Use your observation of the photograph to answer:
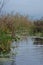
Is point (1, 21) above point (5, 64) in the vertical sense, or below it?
above

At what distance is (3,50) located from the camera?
16688mm

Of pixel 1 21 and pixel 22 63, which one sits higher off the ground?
pixel 1 21

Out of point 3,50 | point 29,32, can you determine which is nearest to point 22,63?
point 3,50

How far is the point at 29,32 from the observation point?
147 feet

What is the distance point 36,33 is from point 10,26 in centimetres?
2424

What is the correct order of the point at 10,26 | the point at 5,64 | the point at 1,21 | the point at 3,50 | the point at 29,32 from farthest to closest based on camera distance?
the point at 29,32 → the point at 10,26 → the point at 1,21 → the point at 3,50 → the point at 5,64

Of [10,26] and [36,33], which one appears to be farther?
[36,33]

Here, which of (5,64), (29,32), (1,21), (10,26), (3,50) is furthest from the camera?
(29,32)

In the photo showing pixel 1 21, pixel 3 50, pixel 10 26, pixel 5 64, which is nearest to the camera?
pixel 5 64

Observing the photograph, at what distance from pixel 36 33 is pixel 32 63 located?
3292 centimetres

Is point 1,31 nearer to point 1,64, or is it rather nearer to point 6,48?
point 6,48

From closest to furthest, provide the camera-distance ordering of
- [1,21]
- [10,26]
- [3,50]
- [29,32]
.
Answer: [3,50] → [1,21] → [10,26] → [29,32]

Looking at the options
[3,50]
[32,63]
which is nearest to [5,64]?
[32,63]

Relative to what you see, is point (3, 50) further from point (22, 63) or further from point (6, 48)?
point (22, 63)
